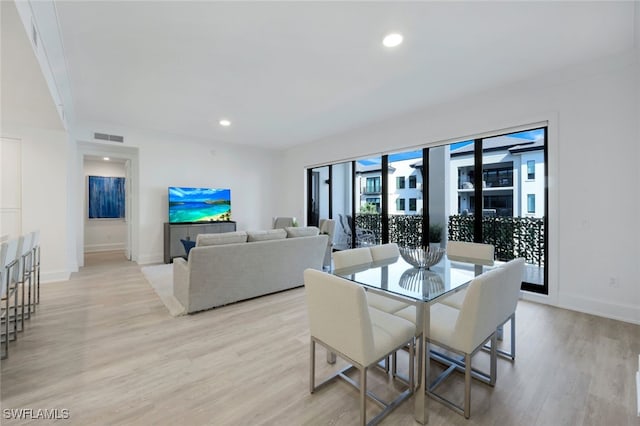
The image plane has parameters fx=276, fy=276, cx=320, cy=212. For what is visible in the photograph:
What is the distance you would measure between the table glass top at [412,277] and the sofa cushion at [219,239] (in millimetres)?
1556

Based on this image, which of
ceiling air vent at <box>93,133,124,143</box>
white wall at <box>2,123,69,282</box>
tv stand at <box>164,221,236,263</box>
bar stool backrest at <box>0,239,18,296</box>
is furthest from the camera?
tv stand at <box>164,221,236,263</box>

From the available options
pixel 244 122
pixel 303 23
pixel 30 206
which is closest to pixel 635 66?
pixel 303 23

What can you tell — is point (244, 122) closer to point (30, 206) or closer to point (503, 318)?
point (30, 206)

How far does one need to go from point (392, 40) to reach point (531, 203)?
9.13 feet

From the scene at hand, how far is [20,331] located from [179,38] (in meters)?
3.15

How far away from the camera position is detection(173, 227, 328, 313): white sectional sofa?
306 centimetres

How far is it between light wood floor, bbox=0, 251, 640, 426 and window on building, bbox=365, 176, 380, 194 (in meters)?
3.22

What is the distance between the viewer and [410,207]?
16.5 feet

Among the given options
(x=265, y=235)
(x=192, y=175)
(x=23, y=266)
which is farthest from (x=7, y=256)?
(x=192, y=175)

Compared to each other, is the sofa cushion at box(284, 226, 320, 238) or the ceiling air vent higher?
the ceiling air vent

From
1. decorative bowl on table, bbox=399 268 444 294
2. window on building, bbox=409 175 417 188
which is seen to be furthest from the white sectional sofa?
window on building, bbox=409 175 417 188

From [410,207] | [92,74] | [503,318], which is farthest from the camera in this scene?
[410,207]

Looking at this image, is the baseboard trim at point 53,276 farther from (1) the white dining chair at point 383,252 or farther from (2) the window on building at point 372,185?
(2) the window on building at point 372,185

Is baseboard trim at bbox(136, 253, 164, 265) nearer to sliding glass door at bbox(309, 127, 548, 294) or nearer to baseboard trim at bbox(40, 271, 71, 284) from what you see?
baseboard trim at bbox(40, 271, 71, 284)
